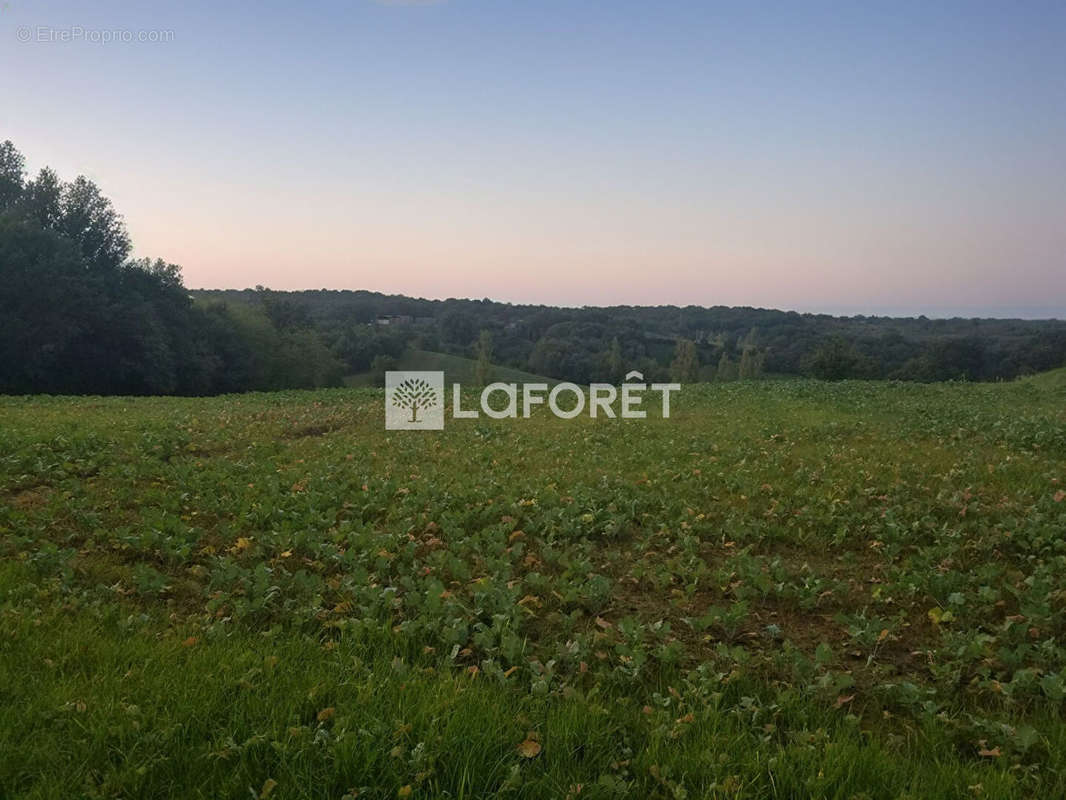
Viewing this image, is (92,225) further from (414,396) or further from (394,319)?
(394,319)

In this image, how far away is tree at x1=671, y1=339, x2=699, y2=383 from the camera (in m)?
60.9

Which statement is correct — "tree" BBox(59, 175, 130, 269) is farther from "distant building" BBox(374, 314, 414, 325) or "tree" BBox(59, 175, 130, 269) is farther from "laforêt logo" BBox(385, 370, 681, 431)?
"distant building" BBox(374, 314, 414, 325)

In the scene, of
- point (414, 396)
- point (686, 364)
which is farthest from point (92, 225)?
point (686, 364)

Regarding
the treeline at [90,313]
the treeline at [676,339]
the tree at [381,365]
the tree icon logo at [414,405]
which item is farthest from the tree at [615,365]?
the tree icon logo at [414,405]

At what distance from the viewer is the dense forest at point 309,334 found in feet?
89.0

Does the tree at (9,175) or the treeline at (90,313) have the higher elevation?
the tree at (9,175)

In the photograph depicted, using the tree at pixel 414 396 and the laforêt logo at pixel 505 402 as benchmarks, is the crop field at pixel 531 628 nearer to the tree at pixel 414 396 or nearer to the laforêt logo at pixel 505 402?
the laforêt logo at pixel 505 402

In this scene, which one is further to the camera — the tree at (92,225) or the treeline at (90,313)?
the tree at (92,225)

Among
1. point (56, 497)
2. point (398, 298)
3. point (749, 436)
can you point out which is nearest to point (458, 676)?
point (56, 497)

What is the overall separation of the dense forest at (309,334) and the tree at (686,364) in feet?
0.70

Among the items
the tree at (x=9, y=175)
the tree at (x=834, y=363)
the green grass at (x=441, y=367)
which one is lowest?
the green grass at (x=441, y=367)

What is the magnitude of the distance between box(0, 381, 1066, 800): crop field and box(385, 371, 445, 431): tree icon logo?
590 cm

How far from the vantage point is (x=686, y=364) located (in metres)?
61.3

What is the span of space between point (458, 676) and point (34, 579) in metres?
3.29
